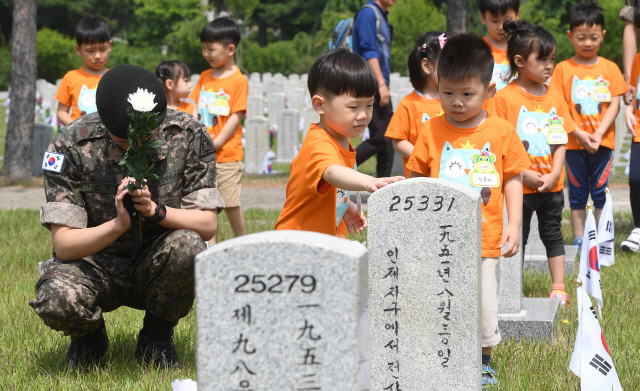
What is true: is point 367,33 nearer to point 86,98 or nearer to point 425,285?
point 86,98

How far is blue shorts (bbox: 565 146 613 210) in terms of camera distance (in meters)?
6.38

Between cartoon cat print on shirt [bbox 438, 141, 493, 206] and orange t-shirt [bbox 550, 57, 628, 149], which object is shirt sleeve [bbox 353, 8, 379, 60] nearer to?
orange t-shirt [bbox 550, 57, 628, 149]

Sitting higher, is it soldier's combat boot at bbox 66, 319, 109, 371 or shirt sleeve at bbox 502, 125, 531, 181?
shirt sleeve at bbox 502, 125, 531, 181

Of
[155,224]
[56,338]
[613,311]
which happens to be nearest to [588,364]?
[613,311]

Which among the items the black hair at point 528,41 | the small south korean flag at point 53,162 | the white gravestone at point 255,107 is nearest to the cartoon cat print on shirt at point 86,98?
the small south korean flag at point 53,162

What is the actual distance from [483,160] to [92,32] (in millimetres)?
3911

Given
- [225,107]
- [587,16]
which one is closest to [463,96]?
[587,16]

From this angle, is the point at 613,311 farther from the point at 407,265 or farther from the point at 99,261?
the point at 99,261

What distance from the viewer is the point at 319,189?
3.40m

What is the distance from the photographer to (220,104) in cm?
643

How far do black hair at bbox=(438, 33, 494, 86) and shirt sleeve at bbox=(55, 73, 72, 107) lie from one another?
408 cm

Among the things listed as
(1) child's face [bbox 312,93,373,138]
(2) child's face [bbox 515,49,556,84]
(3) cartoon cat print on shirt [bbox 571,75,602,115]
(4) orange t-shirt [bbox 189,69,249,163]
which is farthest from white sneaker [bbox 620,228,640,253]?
(1) child's face [bbox 312,93,373,138]

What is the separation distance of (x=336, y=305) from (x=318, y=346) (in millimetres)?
131

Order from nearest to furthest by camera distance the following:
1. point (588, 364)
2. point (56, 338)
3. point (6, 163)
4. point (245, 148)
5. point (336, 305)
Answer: point (336, 305), point (588, 364), point (56, 338), point (6, 163), point (245, 148)
